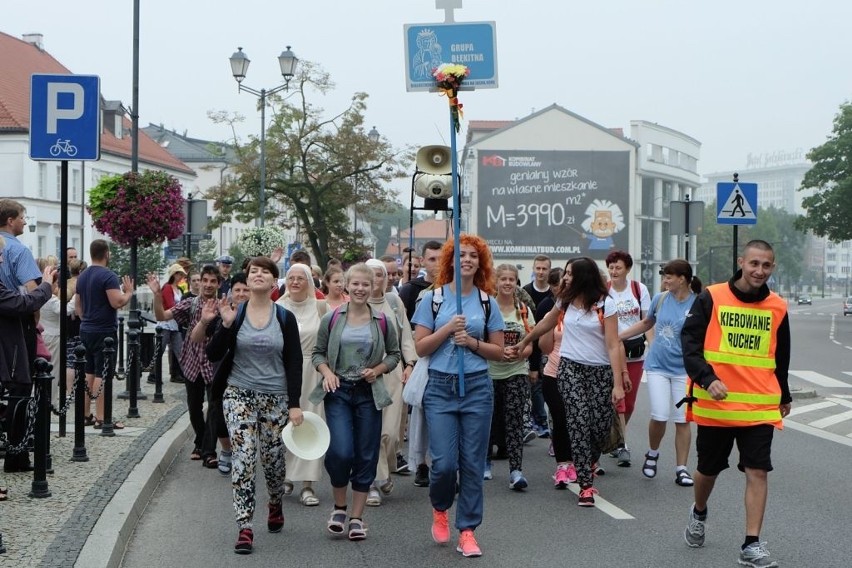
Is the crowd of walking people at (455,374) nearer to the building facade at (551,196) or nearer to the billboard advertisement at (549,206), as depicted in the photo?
the building facade at (551,196)

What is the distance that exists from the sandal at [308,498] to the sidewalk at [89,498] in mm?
1158

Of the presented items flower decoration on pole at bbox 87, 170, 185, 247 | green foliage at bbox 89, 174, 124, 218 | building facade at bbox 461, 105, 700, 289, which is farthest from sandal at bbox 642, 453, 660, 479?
building facade at bbox 461, 105, 700, 289

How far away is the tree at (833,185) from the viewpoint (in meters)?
61.6

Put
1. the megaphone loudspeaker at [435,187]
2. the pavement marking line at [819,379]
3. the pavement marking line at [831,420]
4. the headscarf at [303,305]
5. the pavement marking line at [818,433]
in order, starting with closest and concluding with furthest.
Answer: the headscarf at [303,305], the pavement marking line at [818,433], the megaphone loudspeaker at [435,187], the pavement marking line at [831,420], the pavement marking line at [819,379]

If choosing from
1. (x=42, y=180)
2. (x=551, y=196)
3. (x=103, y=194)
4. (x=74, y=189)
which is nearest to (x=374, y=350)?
(x=103, y=194)

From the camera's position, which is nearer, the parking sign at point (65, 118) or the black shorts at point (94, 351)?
the parking sign at point (65, 118)

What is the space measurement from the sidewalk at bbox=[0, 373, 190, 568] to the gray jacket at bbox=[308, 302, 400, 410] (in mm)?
1567

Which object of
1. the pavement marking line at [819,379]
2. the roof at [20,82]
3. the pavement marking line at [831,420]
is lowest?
the pavement marking line at [819,379]

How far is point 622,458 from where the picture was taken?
35.9 feet

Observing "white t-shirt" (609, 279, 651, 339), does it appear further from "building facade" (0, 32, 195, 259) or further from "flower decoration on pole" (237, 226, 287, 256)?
"building facade" (0, 32, 195, 259)

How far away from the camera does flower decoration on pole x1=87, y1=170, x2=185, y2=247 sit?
16.2m

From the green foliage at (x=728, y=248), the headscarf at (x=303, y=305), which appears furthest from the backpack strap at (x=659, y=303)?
the green foliage at (x=728, y=248)

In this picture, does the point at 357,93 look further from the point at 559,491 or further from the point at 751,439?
the point at 751,439

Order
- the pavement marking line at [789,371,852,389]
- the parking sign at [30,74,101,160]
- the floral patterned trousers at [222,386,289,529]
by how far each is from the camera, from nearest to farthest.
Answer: the floral patterned trousers at [222,386,289,529] < the parking sign at [30,74,101,160] < the pavement marking line at [789,371,852,389]
